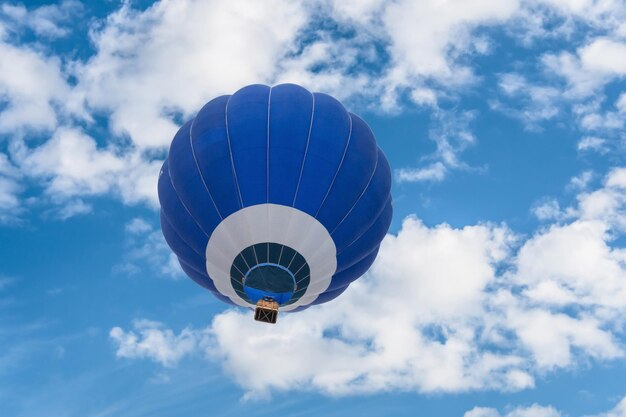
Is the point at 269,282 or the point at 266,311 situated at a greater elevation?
the point at 269,282

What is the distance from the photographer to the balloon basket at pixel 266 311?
23.2m

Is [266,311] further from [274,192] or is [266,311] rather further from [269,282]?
[274,192]

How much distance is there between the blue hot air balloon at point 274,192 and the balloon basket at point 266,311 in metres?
0.07

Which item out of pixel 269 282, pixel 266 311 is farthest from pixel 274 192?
pixel 266 311

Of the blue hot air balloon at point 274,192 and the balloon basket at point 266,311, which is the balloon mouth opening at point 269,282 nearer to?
the blue hot air balloon at point 274,192

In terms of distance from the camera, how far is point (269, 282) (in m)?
22.9

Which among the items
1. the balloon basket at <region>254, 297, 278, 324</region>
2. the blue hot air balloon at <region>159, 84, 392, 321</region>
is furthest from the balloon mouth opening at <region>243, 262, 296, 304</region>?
the balloon basket at <region>254, 297, 278, 324</region>

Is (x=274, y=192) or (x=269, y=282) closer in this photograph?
(x=274, y=192)

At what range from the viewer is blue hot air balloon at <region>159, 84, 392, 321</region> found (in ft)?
72.9

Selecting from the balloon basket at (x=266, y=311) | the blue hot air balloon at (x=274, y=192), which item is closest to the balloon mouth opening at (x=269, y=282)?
the blue hot air balloon at (x=274, y=192)

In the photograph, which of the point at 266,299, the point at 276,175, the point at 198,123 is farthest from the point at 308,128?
the point at 266,299

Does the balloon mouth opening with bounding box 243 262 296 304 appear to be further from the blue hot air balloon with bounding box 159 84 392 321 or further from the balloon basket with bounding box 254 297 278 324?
the balloon basket with bounding box 254 297 278 324

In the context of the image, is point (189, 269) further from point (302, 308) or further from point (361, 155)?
point (361, 155)

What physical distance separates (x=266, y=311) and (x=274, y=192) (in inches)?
159
